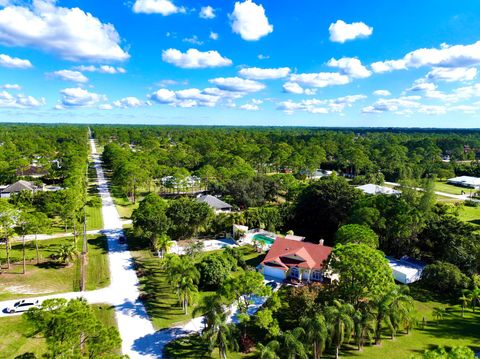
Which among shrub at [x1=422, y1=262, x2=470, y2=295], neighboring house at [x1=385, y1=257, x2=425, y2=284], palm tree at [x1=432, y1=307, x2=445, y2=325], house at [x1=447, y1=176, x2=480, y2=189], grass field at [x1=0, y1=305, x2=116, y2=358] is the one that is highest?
house at [x1=447, y1=176, x2=480, y2=189]

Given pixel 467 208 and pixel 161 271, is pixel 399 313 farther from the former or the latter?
pixel 467 208

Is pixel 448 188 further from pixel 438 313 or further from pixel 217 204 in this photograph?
pixel 438 313

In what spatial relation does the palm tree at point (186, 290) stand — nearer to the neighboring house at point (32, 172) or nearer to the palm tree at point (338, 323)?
the palm tree at point (338, 323)

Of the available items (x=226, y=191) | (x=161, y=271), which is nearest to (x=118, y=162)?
(x=226, y=191)

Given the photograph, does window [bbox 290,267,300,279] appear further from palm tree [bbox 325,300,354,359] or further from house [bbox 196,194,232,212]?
house [bbox 196,194,232,212]

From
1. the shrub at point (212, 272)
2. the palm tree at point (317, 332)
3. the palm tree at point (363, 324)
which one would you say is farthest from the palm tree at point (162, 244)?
the palm tree at point (363, 324)

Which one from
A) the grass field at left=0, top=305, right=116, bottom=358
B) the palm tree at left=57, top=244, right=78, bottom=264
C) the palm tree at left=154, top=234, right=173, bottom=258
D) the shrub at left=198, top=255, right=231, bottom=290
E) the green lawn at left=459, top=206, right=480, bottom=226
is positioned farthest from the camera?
the green lawn at left=459, top=206, right=480, bottom=226

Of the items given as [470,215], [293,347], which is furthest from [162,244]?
[470,215]

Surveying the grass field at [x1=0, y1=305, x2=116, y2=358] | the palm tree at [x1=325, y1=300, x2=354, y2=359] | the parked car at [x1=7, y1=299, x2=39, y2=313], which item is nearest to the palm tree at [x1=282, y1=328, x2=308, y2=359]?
the palm tree at [x1=325, y1=300, x2=354, y2=359]
